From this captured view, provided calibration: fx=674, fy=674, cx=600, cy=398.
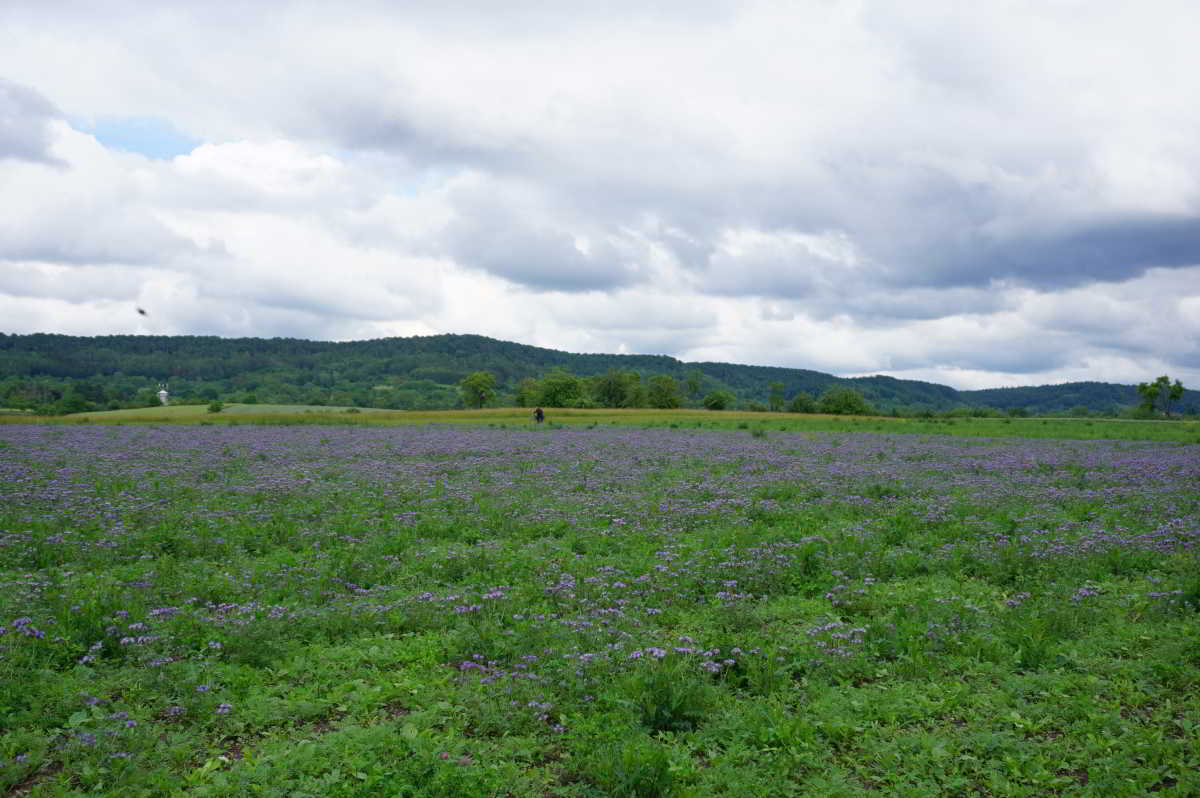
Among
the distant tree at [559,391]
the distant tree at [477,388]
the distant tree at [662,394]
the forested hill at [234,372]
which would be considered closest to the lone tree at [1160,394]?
the forested hill at [234,372]

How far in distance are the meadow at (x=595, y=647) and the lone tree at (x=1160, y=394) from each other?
131 metres

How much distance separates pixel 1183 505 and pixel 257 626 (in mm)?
18802

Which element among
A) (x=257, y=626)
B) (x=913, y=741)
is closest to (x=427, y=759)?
(x=257, y=626)

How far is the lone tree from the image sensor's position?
381 feet

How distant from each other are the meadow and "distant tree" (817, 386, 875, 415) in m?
129

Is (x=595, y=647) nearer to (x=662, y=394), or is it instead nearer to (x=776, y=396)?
(x=662, y=394)

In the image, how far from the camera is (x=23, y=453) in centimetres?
2327

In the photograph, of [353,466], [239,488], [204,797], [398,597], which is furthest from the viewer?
[353,466]

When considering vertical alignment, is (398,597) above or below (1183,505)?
below

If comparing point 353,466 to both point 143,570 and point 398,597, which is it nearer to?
point 143,570

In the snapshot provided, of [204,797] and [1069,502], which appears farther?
[1069,502]

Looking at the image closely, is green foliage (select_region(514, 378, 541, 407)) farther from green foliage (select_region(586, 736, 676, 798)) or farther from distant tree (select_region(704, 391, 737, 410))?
green foliage (select_region(586, 736, 676, 798))

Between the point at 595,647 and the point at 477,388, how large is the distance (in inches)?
5218

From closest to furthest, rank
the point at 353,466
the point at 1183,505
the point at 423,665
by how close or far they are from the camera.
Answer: the point at 423,665
the point at 1183,505
the point at 353,466
